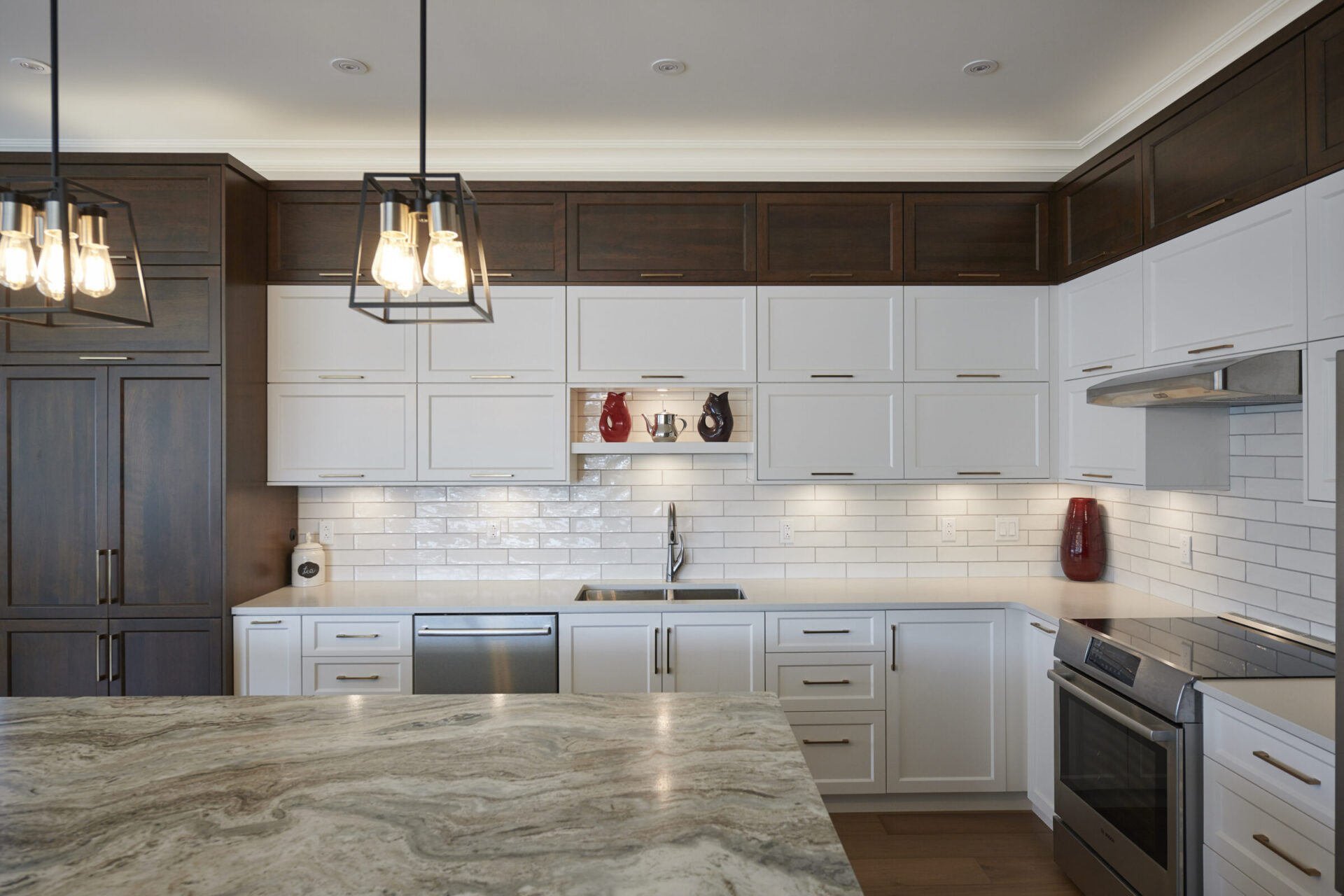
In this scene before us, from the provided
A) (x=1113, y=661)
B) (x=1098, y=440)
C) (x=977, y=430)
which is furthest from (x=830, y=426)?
(x=1113, y=661)

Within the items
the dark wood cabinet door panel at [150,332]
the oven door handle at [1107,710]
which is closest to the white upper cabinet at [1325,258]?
the oven door handle at [1107,710]

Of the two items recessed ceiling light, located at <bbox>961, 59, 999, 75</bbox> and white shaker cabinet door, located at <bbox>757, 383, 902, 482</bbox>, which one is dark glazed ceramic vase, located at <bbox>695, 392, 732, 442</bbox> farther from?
recessed ceiling light, located at <bbox>961, 59, 999, 75</bbox>

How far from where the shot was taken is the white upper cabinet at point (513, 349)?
3.28 meters

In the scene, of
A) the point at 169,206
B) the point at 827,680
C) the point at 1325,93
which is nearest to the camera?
the point at 1325,93

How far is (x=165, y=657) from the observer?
2.94 m

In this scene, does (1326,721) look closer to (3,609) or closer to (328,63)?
(328,63)

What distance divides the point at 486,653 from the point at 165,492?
1.40m

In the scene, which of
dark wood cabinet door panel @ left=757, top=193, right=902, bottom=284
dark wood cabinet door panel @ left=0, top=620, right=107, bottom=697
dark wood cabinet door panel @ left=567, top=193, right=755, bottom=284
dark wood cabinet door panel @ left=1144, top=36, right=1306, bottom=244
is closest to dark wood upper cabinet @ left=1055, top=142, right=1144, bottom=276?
dark wood cabinet door panel @ left=1144, top=36, right=1306, bottom=244

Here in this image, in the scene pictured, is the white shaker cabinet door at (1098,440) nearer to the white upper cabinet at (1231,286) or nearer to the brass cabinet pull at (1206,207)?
the white upper cabinet at (1231,286)

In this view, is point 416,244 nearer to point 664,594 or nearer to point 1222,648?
point 664,594

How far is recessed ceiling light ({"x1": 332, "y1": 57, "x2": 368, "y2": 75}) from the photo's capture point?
270 centimetres

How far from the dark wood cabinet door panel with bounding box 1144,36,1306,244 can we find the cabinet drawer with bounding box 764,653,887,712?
1937 mm

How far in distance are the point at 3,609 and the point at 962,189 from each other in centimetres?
430

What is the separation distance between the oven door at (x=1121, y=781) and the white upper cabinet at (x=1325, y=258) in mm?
1140
